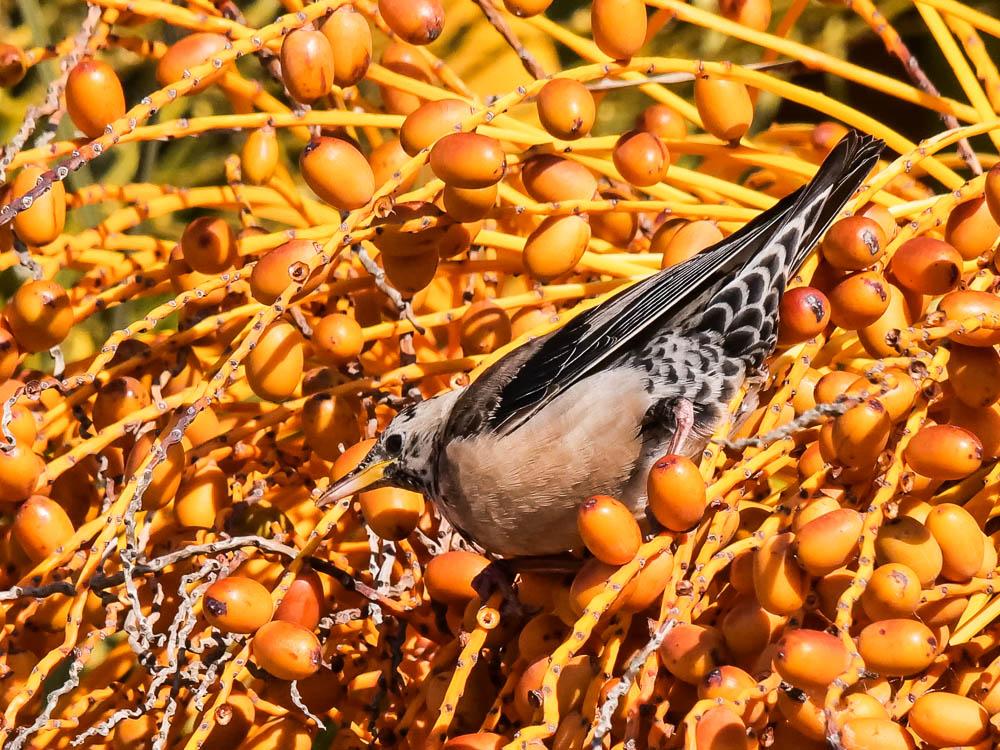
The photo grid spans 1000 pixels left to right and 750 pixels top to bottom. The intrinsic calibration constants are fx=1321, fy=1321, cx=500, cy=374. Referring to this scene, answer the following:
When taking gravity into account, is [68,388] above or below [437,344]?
above

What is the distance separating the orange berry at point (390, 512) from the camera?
117 cm

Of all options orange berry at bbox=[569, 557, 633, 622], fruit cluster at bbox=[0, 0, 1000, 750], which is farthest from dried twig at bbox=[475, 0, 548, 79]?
orange berry at bbox=[569, 557, 633, 622]

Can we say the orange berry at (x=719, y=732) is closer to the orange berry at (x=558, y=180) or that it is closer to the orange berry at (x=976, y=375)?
the orange berry at (x=976, y=375)

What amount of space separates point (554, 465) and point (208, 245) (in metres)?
0.45

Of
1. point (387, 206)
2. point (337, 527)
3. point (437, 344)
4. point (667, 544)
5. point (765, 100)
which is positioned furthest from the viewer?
point (765, 100)

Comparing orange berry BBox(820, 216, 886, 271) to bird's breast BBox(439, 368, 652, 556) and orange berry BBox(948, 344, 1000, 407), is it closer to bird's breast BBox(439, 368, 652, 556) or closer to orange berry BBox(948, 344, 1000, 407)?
orange berry BBox(948, 344, 1000, 407)

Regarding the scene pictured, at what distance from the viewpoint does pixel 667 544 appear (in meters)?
0.98

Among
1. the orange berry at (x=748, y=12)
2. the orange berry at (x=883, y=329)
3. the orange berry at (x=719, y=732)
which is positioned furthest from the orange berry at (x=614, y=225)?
the orange berry at (x=719, y=732)

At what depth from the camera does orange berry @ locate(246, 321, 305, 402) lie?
1198mm

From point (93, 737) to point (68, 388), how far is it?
313 mm

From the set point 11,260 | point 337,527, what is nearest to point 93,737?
point 337,527

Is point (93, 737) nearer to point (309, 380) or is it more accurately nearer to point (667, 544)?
point (309, 380)

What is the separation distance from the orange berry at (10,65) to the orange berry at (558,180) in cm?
49

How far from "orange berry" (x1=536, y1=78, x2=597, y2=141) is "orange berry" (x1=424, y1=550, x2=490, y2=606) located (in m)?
0.38
